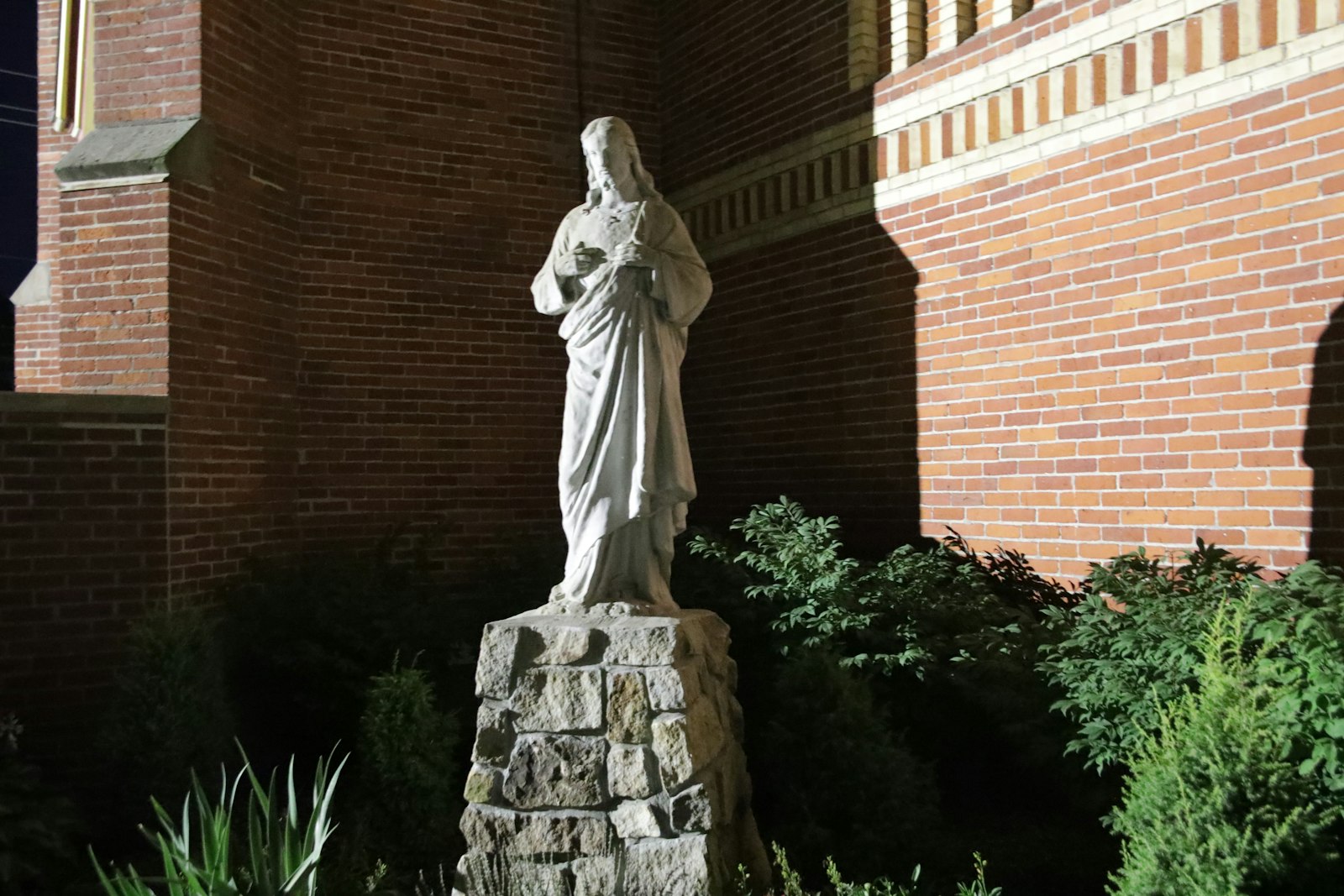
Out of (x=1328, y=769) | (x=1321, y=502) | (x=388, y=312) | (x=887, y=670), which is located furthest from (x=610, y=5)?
(x=1328, y=769)

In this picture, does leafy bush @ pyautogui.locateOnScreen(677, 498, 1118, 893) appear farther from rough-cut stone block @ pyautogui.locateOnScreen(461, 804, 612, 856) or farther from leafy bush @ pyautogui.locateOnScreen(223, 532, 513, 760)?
leafy bush @ pyautogui.locateOnScreen(223, 532, 513, 760)

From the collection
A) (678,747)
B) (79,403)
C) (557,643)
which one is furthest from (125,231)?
(678,747)

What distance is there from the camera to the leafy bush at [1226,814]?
12.3 feet

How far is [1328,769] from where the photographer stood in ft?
13.5

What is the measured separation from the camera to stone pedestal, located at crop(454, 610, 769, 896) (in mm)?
4527

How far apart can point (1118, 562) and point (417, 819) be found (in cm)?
375

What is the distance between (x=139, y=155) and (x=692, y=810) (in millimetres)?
5127

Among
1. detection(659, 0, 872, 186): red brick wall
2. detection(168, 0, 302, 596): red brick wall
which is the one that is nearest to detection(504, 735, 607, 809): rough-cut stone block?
detection(168, 0, 302, 596): red brick wall

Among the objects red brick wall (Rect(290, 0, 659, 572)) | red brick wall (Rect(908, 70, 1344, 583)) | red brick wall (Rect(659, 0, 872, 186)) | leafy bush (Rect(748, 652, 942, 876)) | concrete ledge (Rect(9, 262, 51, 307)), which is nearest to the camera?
red brick wall (Rect(908, 70, 1344, 583))

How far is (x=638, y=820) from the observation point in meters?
4.55

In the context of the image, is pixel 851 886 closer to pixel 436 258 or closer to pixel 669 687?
pixel 669 687

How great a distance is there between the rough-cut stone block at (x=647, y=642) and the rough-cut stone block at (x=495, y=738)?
531mm

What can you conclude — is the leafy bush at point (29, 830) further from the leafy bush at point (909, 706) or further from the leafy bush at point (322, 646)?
the leafy bush at point (909, 706)

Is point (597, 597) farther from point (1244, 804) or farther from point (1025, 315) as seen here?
point (1025, 315)
